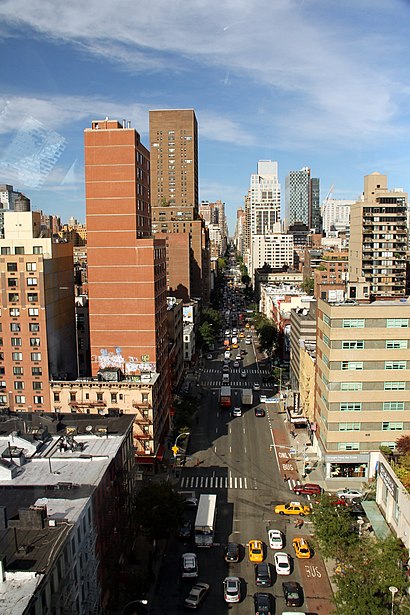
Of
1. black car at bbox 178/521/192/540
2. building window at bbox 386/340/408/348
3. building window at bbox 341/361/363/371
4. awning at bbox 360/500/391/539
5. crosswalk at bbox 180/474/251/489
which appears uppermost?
building window at bbox 386/340/408/348

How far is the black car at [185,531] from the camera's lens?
106ft

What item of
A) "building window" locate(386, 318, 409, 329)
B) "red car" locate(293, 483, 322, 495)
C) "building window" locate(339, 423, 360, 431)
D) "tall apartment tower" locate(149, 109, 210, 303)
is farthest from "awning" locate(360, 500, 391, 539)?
"tall apartment tower" locate(149, 109, 210, 303)

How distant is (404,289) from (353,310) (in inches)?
1602

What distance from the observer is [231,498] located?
37438 millimetres

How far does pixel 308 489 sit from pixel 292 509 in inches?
124

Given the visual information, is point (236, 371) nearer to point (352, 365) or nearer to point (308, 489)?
point (308, 489)

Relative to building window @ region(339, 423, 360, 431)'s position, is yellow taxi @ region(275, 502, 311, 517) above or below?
below

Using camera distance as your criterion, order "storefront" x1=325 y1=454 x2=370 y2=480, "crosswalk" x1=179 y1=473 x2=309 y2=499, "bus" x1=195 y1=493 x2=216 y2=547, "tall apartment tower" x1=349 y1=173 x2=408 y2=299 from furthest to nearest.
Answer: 1. "tall apartment tower" x1=349 y1=173 x2=408 y2=299
2. "crosswalk" x1=179 y1=473 x2=309 y2=499
3. "storefront" x1=325 y1=454 x2=370 y2=480
4. "bus" x1=195 y1=493 x2=216 y2=547

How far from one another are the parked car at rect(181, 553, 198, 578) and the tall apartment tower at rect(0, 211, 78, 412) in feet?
58.2

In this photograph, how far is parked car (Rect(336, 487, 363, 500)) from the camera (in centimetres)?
3662

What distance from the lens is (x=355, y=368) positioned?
3766 cm

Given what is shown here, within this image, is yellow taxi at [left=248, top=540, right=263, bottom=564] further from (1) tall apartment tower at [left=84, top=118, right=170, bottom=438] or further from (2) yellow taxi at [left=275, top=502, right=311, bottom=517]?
(1) tall apartment tower at [left=84, top=118, right=170, bottom=438]

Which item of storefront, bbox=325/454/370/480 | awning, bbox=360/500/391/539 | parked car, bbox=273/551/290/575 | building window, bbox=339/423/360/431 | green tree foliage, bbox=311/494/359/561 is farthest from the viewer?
storefront, bbox=325/454/370/480

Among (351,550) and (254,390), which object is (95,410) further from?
(254,390)
